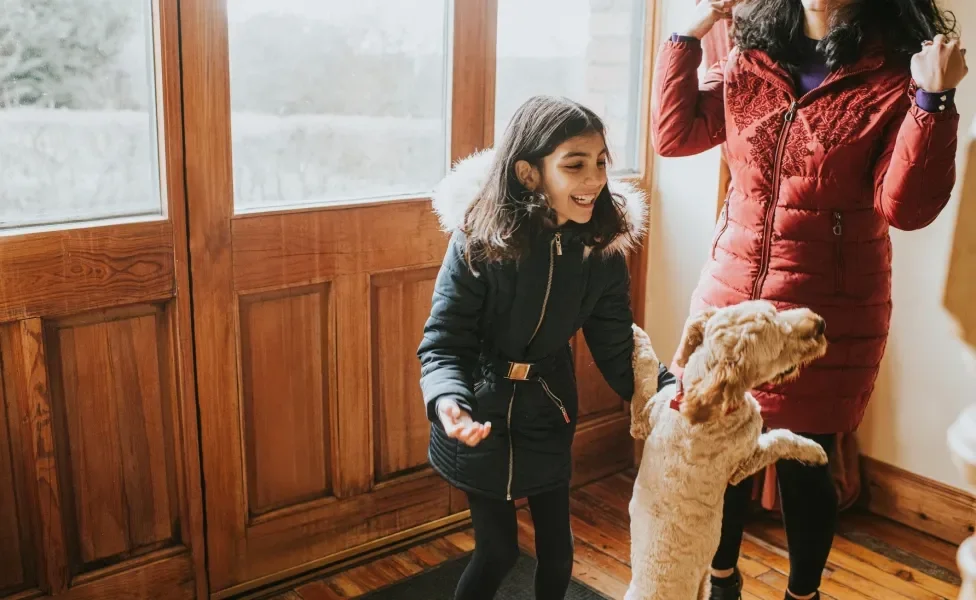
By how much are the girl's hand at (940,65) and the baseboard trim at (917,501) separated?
4.68 ft

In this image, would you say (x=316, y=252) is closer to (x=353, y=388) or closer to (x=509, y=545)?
(x=353, y=388)

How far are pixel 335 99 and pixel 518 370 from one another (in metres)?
0.93

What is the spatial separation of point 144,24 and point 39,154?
1.11 feet

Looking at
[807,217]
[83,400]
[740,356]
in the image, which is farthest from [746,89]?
[83,400]

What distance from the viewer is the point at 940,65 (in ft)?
5.12

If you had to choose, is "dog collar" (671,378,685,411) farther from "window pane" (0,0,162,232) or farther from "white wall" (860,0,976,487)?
"white wall" (860,0,976,487)

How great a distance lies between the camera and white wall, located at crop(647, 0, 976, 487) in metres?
2.62

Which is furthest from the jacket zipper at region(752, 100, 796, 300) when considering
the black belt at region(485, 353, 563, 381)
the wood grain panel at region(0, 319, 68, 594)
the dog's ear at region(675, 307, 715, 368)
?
the wood grain panel at region(0, 319, 68, 594)

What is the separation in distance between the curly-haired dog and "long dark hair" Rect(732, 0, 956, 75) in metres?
0.50

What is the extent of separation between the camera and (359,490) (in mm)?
2516

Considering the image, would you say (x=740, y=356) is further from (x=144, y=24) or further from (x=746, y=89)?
(x=144, y=24)

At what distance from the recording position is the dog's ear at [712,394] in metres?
1.54

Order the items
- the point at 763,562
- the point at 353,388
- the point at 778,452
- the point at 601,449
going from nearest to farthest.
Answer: the point at 778,452, the point at 353,388, the point at 763,562, the point at 601,449

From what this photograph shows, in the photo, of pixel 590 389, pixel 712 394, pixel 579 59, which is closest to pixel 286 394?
pixel 590 389
